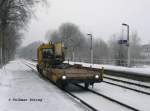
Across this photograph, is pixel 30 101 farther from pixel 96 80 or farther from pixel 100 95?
pixel 96 80

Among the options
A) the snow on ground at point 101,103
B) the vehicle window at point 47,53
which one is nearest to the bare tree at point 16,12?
the vehicle window at point 47,53

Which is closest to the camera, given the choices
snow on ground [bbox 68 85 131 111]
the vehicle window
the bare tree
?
snow on ground [bbox 68 85 131 111]

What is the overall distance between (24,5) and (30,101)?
24874mm

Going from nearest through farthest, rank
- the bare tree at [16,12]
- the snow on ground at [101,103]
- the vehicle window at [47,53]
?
the snow on ground at [101,103], the vehicle window at [47,53], the bare tree at [16,12]

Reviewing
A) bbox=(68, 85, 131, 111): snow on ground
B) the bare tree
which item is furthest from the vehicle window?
bbox=(68, 85, 131, 111): snow on ground

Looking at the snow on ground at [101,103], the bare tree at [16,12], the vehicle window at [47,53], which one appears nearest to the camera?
the snow on ground at [101,103]

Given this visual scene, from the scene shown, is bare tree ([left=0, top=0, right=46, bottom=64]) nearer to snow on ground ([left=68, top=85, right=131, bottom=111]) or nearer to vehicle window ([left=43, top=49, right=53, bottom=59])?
vehicle window ([left=43, top=49, right=53, bottom=59])

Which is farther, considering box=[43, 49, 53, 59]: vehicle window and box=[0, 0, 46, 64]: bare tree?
box=[0, 0, 46, 64]: bare tree

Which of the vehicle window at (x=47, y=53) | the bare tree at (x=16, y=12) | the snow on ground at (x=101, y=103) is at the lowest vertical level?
the snow on ground at (x=101, y=103)

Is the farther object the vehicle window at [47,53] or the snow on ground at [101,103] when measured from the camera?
the vehicle window at [47,53]

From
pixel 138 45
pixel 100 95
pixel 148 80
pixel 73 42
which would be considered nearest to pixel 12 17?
pixel 148 80

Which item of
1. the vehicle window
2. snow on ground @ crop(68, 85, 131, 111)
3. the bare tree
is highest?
the bare tree

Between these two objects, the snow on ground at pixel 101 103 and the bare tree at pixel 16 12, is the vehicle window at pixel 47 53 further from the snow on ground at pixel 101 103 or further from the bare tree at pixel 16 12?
the snow on ground at pixel 101 103

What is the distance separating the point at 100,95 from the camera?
15.9 m
